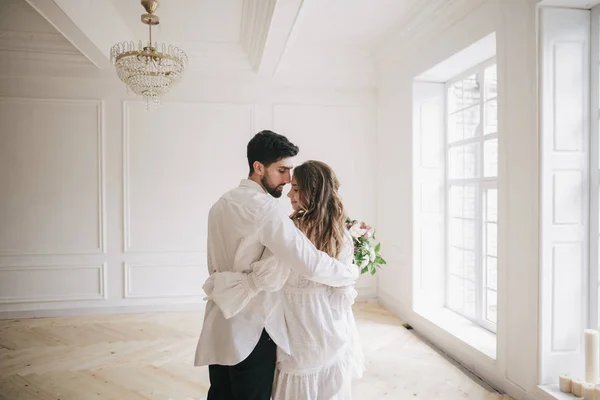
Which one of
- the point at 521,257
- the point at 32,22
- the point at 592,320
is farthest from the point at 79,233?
the point at 592,320

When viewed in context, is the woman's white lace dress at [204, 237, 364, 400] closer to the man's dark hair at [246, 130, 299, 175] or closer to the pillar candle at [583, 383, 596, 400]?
the man's dark hair at [246, 130, 299, 175]

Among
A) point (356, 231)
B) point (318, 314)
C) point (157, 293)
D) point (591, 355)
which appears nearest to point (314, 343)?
point (318, 314)

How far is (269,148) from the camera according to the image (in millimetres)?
1921

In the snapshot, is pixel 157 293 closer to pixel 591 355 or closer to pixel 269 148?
pixel 269 148

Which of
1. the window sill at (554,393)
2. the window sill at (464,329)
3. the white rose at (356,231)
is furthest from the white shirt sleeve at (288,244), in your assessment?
the window sill at (464,329)

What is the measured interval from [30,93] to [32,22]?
0.89 m

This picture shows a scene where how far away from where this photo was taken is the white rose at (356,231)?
7.82 feet

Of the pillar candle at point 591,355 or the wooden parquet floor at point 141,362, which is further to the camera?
the wooden parquet floor at point 141,362

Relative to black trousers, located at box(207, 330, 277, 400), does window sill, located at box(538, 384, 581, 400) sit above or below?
below

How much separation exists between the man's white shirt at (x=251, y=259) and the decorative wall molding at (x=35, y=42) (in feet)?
12.9

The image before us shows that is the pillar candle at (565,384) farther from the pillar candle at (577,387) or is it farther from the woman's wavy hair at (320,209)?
the woman's wavy hair at (320,209)

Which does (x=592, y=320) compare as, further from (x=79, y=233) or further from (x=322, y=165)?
(x=79, y=233)

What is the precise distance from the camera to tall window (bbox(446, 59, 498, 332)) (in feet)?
12.3

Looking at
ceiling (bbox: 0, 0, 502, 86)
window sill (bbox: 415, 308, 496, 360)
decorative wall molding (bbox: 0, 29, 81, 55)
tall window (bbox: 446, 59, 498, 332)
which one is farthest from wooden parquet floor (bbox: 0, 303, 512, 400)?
decorative wall molding (bbox: 0, 29, 81, 55)
